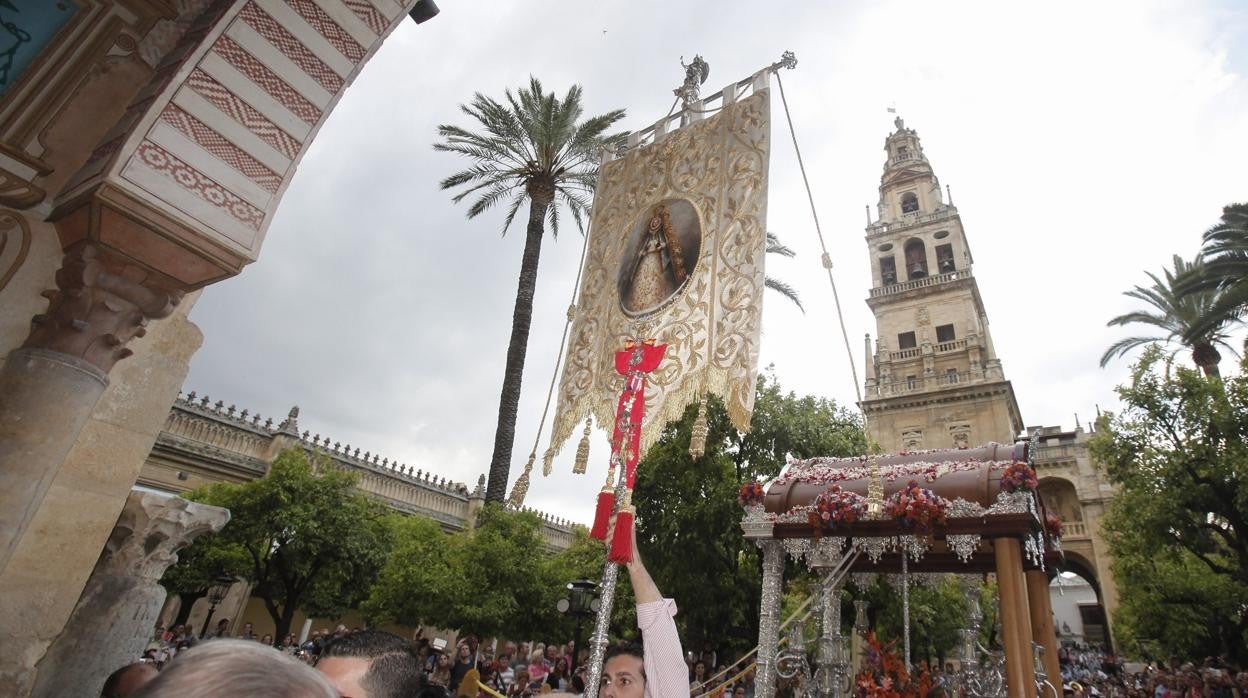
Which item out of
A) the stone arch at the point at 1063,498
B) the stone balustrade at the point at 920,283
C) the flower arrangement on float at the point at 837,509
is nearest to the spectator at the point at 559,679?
the flower arrangement on float at the point at 837,509

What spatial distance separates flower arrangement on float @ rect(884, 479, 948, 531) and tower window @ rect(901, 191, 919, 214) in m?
42.5

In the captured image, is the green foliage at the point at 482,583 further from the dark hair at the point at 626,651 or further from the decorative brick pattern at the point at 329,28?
the dark hair at the point at 626,651

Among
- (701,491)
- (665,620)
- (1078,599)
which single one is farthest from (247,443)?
(1078,599)

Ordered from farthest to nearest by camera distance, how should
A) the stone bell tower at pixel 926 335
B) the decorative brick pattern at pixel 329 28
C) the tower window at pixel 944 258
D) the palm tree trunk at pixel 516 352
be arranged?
the tower window at pixel 944 258, the stone bell tower at pixel 926 335, the palm tree trunk at pixel 516 352, the decorative brick pattern at pixel 329 28

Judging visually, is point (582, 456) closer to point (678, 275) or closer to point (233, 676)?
point (678, 275)

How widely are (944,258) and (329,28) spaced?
44.1 metres

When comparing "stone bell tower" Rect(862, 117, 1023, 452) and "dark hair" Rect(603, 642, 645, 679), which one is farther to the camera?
"stone bell tower" Rect(862, 117, 1023, 452)

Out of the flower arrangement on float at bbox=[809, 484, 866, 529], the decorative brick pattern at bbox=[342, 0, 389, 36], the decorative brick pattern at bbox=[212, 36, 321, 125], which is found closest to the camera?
the decorative brick pattern at bbox=[212, 36, 321, 125]

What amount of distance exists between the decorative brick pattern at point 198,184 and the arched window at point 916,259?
44.1 meters

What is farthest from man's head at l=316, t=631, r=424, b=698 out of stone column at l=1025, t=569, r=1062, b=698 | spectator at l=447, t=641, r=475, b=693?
stone column at l=1025, t=569, r=1062, b=698

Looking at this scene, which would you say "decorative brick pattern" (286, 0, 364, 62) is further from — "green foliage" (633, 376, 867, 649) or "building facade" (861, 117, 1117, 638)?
"building facade" (861, 117, 1117, 638)

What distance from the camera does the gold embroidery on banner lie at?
5.04 metres

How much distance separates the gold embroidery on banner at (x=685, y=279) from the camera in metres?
5.04

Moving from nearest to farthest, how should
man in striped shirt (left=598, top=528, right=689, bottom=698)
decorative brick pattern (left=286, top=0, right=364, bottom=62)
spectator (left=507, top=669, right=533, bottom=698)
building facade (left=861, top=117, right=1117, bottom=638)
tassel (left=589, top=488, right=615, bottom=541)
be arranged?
man in striped shirt (left=598, top=528, right=689, bottom=698) < tassel (left=589, top=488, right=615, bottom=541) < decorative brick pattern (left=286, top=0, right=364, bottom=62) < spectator (left=507, top=669, right=533, bottom=698) < building facade (left=861, top=117, right=1117, bottom=638)
